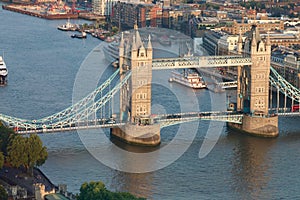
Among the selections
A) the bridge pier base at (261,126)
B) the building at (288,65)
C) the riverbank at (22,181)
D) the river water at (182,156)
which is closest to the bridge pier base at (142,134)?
the river water at (182,156)

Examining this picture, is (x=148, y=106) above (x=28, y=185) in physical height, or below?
above

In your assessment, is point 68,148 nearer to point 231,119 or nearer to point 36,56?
point 231,119

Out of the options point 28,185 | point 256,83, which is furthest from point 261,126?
point 28,185

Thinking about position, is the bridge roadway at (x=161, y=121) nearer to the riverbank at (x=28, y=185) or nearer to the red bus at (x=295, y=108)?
the red bus at (x=295, y=108)

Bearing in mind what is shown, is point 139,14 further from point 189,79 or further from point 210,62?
point 210,62

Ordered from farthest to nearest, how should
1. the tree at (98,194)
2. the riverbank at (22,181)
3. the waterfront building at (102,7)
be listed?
the waterfront building at (102,7) < the riverbank at (22,181) < the tree at (98,194)

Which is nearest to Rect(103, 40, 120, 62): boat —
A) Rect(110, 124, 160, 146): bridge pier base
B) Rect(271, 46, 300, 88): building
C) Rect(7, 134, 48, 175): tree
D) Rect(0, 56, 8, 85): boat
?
Rect(0, 56, 8, 85): boat
